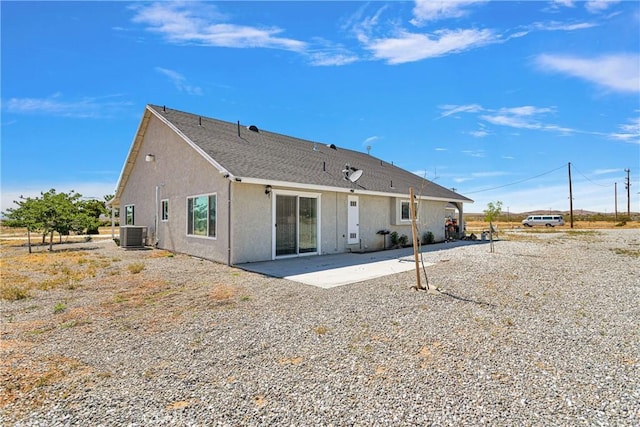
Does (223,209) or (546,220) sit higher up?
(223,209)

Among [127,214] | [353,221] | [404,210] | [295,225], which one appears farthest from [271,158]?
[127,214]

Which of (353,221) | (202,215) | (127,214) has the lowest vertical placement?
(353,221)

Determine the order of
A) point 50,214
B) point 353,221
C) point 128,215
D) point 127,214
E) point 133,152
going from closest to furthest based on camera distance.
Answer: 1. point 353,221
2. point 50,214
3. point 133,152
4. point 128,215
5. point 127,214

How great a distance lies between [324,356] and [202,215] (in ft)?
28.5

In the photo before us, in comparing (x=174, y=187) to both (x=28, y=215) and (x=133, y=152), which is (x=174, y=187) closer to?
(x=133, y=152)

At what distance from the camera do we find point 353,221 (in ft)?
42.6

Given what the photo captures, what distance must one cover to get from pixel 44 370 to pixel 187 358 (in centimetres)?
130

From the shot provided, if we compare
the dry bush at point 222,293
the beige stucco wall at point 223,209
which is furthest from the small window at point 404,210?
the dry bush at point 222,293

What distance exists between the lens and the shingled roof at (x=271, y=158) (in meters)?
10.2

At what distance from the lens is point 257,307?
5.32m

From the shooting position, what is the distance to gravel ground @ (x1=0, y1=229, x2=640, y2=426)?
2479mm

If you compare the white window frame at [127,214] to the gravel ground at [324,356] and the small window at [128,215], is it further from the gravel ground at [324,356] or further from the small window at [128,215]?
the gravel ground at [324,356]

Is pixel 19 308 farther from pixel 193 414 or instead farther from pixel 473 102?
pixel 473 102

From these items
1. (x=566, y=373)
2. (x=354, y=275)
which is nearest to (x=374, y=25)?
(x=354, y=275)
